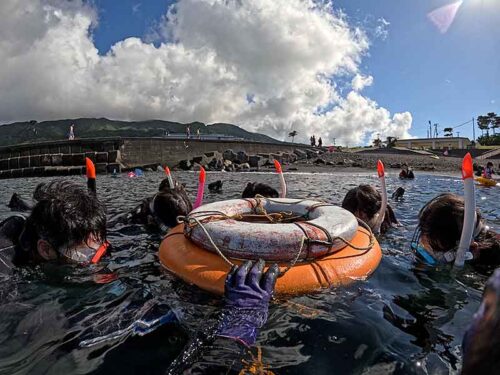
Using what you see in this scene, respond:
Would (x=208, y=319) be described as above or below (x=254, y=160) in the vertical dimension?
below

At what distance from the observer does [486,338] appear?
791 millimetres

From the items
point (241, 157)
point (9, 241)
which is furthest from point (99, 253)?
point (241, 157)

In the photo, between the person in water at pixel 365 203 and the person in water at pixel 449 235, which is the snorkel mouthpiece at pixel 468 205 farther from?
the person in water at pixel 365 203

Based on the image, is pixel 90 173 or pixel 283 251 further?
pixel 90 173

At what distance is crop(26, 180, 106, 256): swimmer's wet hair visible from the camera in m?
3.08

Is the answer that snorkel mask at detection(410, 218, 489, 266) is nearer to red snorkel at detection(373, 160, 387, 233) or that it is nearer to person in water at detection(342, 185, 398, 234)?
red snorkel at detection(373, 160, 387, 233)

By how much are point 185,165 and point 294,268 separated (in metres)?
24.6

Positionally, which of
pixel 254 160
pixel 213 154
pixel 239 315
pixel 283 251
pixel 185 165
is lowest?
pixel 239 315

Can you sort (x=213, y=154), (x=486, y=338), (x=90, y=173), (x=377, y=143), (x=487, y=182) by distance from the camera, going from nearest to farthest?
(x=486, y=338)
(x=90, y=173)
(x=487, y=182)
(x=213, y=154)
(x=377, y=143)

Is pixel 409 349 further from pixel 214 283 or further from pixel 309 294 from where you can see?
pixel 214 283

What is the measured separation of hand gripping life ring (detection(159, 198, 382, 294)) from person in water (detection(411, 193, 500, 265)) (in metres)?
0.54

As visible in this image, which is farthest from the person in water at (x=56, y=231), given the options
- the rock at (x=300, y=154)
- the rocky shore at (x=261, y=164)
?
the rock at (x=300, y=154)

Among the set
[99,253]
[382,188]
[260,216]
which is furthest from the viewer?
[260,216]

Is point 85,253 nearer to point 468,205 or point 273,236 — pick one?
point 273,236
